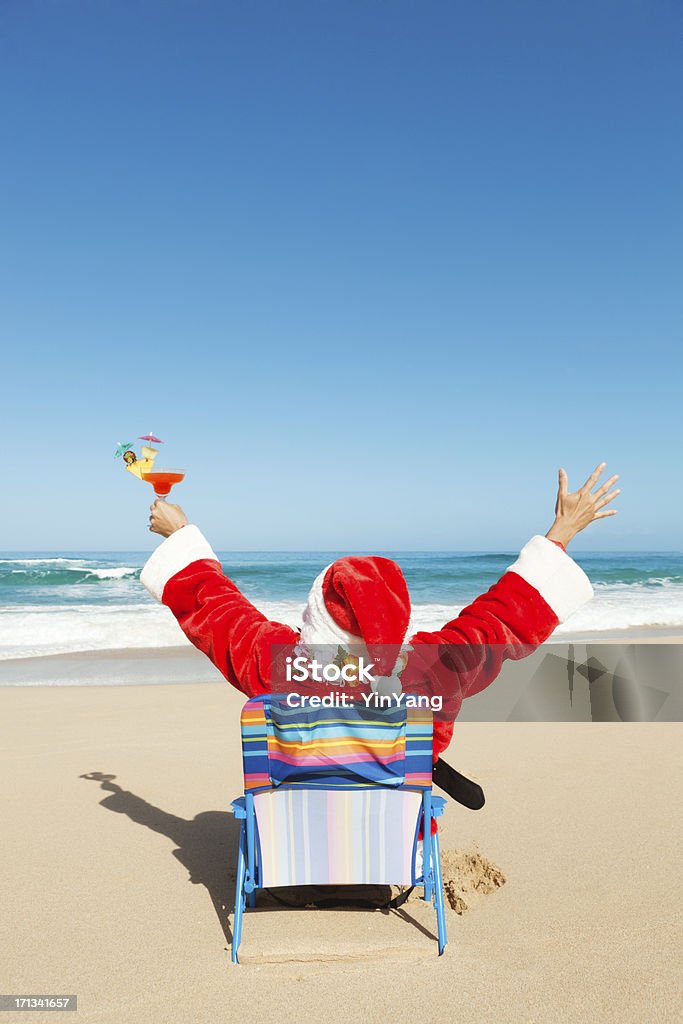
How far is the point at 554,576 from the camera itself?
2.79m

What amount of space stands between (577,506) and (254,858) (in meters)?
1.78

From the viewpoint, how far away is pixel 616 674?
31.0 feet

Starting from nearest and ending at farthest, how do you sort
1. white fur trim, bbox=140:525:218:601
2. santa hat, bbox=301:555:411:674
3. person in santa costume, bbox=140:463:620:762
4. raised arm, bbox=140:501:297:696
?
santa hat, bbox=301:555:411:674 < person in santa costume, bbox=140:463:620:762 < raised arm, bbox=140:501:297:696 < white fur trim, bbox=140:525:218:601

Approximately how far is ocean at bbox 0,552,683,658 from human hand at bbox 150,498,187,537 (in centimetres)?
869

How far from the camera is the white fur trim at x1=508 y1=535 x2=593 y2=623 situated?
279cm

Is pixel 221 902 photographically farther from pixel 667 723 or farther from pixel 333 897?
pixel 667 723

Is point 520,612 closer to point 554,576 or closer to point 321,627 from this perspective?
point 554,576

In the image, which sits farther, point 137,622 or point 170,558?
point 137,622

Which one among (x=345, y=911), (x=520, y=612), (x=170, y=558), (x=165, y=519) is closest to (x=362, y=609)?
(x=520, y=612)

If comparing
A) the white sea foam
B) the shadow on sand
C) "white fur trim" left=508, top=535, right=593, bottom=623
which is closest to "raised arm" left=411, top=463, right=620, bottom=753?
"white fur trim" left=508, top=535, right=593, bottom=623

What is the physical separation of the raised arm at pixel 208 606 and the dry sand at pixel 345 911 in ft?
3.46

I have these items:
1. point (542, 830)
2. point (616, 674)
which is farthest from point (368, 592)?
point (616, 674)

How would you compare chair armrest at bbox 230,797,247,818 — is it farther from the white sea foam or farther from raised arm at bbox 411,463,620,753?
the white sea foam

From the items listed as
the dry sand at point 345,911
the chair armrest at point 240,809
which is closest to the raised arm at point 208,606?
the chair armrest at point 240,809
